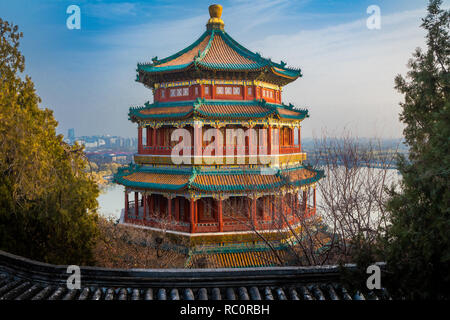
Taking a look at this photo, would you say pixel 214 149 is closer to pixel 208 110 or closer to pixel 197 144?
pixel 197 144

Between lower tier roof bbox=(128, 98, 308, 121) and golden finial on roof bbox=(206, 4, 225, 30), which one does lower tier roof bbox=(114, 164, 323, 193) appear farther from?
golden finial on roof bbox=(206, 4, 225, 30)

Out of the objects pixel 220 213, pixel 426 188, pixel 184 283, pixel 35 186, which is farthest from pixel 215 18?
pixel 426 188

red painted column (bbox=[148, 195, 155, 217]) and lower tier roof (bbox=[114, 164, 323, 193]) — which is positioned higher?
lower tier roof (bbox=[114, 164, 323, 193])

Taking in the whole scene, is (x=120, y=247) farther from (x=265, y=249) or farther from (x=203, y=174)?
(x=265, y=249)

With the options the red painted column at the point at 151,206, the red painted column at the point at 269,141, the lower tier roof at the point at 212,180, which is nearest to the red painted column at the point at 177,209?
the lower tier roof at the point at 212,180

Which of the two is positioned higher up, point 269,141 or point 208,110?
point 208,110

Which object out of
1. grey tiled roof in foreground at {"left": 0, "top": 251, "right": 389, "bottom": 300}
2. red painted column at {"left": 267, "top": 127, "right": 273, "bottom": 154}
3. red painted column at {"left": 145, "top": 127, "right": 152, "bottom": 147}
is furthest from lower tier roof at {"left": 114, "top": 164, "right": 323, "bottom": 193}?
grey tiled roof in foreground at {"left": 0, "top": 251, "right": 389, "bottom": 300}
